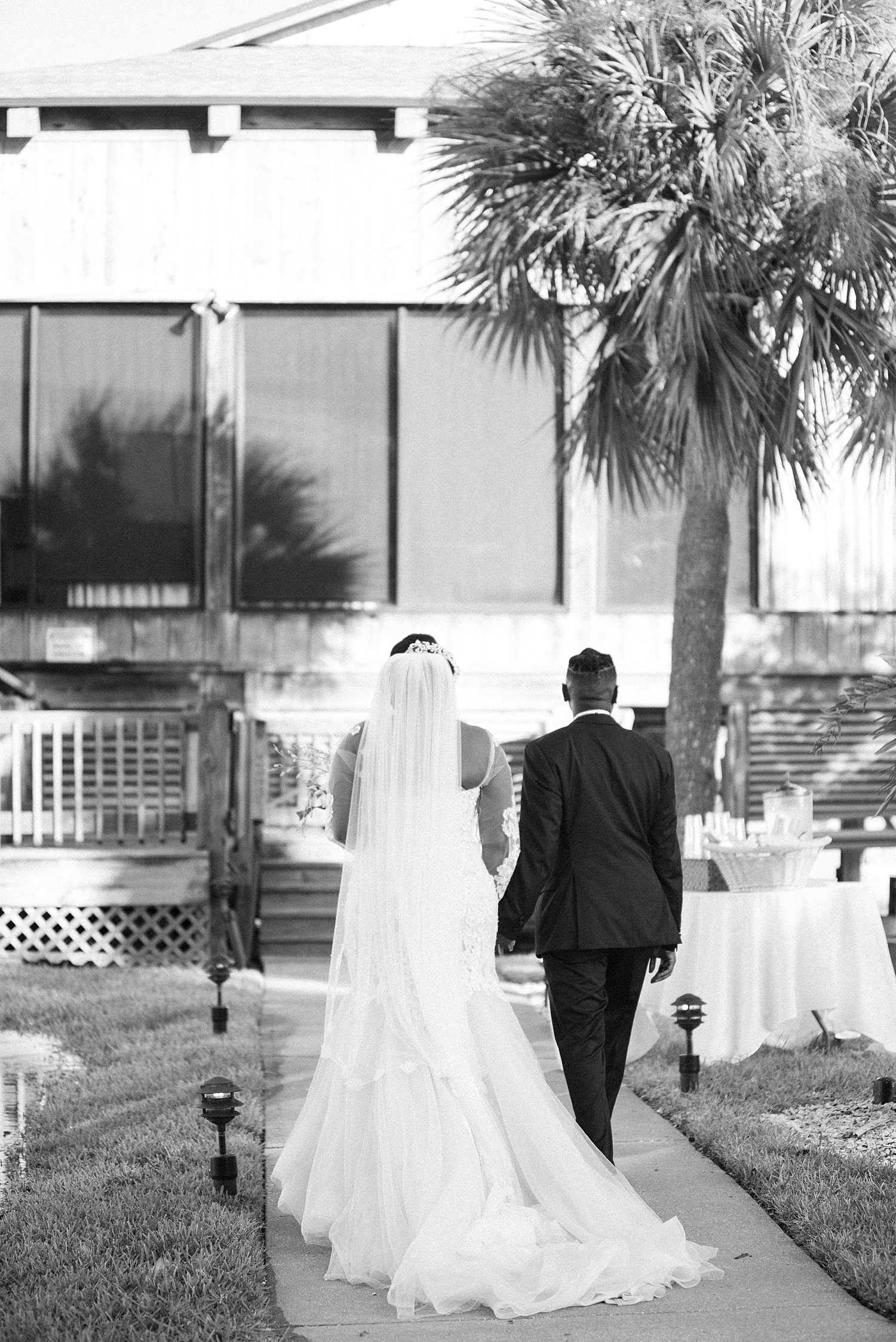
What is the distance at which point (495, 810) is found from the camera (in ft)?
17.1

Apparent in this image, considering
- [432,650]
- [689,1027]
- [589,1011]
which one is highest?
[432,650]

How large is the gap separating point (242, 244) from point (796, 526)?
5.14 m

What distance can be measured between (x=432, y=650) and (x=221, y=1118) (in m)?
1.68

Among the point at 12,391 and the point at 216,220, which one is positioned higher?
the point at 216,220

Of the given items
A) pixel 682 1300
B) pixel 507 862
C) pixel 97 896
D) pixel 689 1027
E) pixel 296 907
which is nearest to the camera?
pixel 682 1300

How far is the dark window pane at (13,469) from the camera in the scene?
12680 mm

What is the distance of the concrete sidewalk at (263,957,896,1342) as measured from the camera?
4.04 metres

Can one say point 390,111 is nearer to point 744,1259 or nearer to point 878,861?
point 878,861

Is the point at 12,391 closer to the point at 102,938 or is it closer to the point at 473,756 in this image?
the point at 102,938

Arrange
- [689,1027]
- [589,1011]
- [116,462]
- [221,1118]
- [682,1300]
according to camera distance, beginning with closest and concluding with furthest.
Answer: [682,1300] → [221,1118] → [589,1011] → [689,1027] → [116,462]

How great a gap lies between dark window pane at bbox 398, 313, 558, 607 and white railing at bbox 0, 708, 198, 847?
7.75 ft

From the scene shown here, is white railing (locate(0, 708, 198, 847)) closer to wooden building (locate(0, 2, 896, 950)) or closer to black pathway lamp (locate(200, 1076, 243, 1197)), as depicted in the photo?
wooden building (locate(0, 2, 896, 950))

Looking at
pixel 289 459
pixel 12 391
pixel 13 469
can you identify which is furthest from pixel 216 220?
pixel 13 469

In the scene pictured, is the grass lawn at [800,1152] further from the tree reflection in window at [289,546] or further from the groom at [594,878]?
the tree reflection in window at [289,546]
